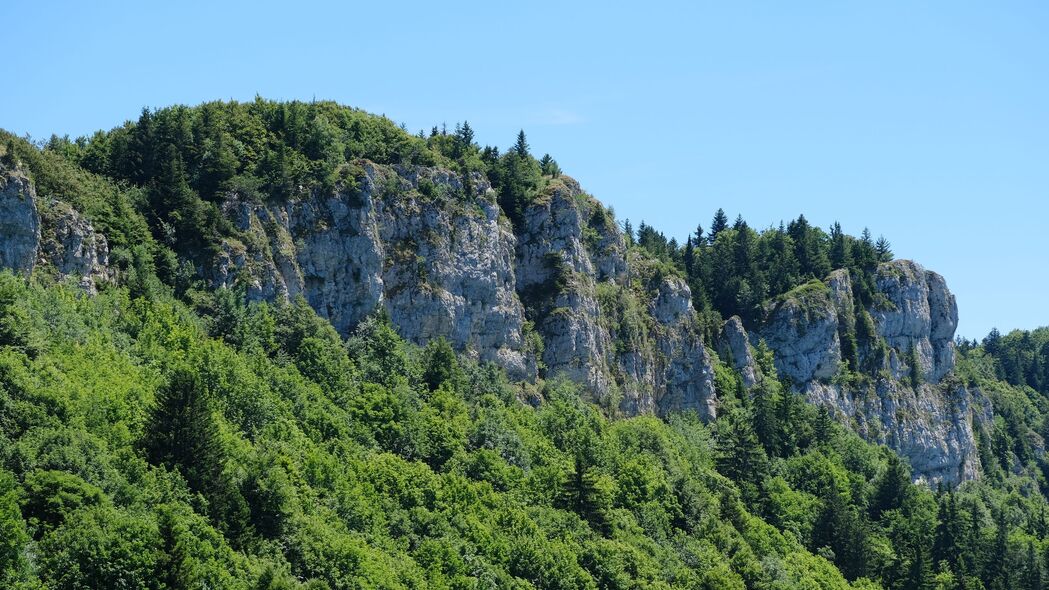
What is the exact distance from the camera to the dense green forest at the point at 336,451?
70250 millimetres

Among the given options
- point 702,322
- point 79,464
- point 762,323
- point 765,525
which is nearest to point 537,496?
point 765,525

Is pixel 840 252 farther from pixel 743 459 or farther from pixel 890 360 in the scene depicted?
pixel 743 459

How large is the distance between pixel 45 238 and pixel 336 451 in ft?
82.1

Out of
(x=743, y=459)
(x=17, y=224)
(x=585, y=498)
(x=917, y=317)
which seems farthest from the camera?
(x=917, y=317)

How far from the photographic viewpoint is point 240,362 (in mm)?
91312

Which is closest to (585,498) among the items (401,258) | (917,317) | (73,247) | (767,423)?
(401,258)

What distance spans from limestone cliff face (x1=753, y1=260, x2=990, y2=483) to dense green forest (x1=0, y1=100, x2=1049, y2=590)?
1108cm

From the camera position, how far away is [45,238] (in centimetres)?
8888

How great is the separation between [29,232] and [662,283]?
74168 millimetres

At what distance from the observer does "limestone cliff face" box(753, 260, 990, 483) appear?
16200 cm

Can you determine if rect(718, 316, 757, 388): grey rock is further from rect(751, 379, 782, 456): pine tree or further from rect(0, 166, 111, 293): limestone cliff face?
rect(0, 166, 111, 293): limestone cliff face

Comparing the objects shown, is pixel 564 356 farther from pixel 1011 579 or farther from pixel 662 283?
pixel 1011 579

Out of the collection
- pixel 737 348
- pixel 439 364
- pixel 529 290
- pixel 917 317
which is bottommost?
pixel 439 364

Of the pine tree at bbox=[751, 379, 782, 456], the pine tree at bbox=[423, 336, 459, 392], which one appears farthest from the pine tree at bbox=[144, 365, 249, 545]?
the pine tree at bbox=[751, 379, 782, 456]
